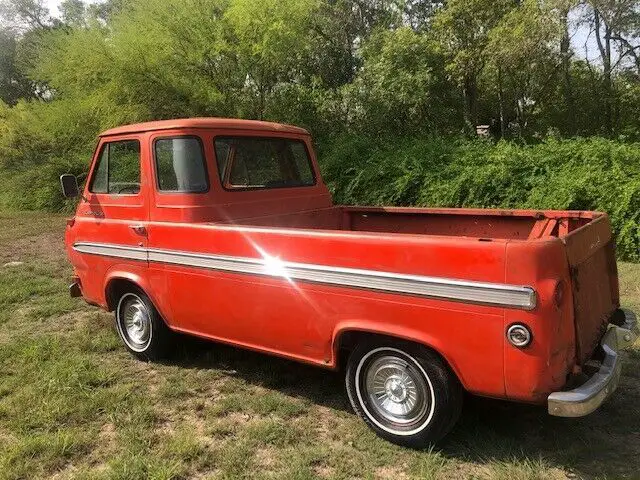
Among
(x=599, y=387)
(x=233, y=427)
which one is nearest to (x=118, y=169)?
(x=233, y=427)

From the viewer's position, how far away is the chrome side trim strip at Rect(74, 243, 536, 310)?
260 centimetres

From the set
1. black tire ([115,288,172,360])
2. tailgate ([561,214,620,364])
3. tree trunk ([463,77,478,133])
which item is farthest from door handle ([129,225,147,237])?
tree trunk ([463,77,478,133])

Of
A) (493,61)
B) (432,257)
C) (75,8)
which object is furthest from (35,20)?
(432,257)

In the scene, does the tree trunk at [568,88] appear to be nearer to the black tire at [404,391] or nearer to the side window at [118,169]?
the side window at [118,169]

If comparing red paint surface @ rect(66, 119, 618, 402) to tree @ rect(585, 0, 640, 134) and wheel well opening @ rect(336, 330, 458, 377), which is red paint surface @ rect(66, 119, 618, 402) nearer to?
wheel well opening @ rect(336, 330, 458, 377)

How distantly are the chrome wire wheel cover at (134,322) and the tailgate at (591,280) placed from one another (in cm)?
315

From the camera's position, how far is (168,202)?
4.14 m

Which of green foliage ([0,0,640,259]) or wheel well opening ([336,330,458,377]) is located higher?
green foliage ([0,0,640,259])

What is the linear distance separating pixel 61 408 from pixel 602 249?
11.9 ft

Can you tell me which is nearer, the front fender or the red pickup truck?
the red pickup truck

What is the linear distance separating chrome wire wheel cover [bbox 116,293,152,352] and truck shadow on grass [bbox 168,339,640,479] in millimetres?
949

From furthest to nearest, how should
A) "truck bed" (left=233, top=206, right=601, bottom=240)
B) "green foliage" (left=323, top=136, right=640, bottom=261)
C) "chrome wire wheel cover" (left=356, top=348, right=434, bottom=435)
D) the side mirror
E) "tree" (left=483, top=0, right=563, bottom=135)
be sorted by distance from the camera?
"tree" (left=483, top=0, right=563, bottom=135)
"green foliage" (left=323, top=136, right=640, bottom=261)
the side mirror
"truck bed" (left=233, top=206, right=601, bottom=240)
"chrome wire wheel cover" (left=356, top=348, right=434, bottom=435)

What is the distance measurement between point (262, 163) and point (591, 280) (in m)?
2.70

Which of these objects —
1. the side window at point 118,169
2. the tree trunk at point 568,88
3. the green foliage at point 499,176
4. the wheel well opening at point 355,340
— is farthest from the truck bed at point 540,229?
the tree trunk at point 568,88
